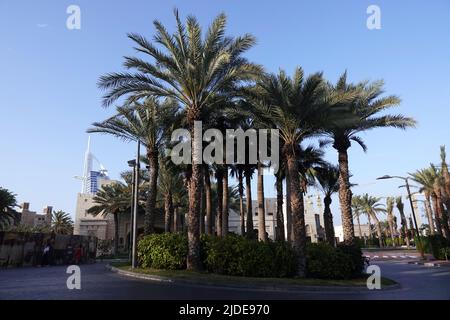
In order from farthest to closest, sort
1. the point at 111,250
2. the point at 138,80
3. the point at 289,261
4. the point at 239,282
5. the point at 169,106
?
the point at 111,250 → the point at 169,106 → the point at 138,80 → the point at 289,261 → the point at 239,282

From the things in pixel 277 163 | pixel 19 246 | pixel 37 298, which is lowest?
pixel 37 298

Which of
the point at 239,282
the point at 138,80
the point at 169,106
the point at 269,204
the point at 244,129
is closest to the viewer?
the point at 239,282

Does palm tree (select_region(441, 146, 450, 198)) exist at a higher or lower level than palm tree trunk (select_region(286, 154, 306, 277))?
higher

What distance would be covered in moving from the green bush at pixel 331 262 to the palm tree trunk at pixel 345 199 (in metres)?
1.70

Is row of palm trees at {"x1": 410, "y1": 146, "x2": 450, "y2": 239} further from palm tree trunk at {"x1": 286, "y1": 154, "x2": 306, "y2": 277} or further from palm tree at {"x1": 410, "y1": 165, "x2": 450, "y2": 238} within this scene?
palm tree trunk at {"x1": 286, "y1": 154, "x2": 306, "y2": 277}

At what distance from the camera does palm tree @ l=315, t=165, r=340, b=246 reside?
32.7 metres

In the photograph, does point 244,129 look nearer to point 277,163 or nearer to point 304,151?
point 277,163

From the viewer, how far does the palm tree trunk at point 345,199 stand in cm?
2038

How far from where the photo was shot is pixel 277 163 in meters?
26.6

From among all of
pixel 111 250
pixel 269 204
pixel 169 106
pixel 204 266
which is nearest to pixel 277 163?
pixel 169 106

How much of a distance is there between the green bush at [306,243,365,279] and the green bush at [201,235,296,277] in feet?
2.83

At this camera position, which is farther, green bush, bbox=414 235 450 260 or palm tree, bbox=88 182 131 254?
palm tree, bbox=88 182 131 254

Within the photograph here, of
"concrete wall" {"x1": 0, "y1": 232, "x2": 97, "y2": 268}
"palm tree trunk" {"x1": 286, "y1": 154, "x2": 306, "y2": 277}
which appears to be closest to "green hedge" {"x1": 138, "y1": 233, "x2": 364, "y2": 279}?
"palm tree trunk" {"x1": 286, "y1": 154, "x2": 306, "y2": 277}

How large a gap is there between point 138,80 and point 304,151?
14.6 m
